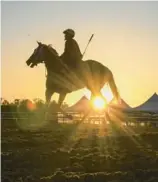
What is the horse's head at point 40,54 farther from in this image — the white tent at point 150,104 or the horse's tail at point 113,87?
the white tent at point 150,104

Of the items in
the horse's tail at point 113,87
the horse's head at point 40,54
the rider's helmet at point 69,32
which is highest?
the rider's helmet at point 69,32

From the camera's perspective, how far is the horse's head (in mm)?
19734

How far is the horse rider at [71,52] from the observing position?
2006 cm

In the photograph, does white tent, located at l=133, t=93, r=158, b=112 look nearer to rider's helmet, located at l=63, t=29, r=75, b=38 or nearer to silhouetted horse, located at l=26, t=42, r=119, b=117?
silhouetted horse, located at l=26, t=42, r=119, b=117

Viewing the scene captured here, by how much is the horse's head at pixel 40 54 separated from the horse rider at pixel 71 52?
41 cm

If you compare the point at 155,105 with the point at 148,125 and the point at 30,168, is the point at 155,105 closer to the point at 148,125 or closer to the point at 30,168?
the point at 148,125

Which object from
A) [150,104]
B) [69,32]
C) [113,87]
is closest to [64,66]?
[69,32]

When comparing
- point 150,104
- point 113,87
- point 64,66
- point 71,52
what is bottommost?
point 113,87

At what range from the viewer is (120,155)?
11430mm

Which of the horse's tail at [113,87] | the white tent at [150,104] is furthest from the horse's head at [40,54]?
the white tent at [150,104]

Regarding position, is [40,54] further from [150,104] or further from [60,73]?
[150,104]

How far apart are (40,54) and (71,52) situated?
1.15 meters

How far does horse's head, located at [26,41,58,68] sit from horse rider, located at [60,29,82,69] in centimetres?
41

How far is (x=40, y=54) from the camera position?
1978 centimetres
